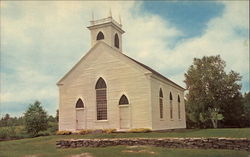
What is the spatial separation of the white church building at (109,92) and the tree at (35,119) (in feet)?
18.2

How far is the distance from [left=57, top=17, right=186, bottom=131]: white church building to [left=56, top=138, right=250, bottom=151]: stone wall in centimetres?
810

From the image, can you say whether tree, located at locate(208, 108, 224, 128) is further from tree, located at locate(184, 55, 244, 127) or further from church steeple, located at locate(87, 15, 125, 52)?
church steeple, located at locate(87, 15, 125, 52)

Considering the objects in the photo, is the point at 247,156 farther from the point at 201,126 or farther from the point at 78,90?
the point at 201,126

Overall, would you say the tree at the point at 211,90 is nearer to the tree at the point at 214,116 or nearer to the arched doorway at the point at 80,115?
the tree at the point at 214,116

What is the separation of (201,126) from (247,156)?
40.5m

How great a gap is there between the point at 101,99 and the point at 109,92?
1311mm

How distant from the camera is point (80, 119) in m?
31.5

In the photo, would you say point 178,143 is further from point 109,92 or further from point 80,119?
point 80,119

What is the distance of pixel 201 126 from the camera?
180 feet

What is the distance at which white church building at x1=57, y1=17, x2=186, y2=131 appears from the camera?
2859cm

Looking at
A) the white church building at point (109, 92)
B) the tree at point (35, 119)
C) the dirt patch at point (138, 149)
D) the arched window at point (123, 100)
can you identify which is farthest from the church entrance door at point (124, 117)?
the tree at point (35, 119)

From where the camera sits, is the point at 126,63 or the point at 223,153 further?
the point at 126,63

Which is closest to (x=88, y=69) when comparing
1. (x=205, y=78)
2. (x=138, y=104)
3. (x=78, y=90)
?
(x=78, y=90)

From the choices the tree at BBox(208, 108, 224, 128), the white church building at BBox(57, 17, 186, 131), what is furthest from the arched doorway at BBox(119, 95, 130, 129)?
the tree at BBox(208, 108, 224, 128)
